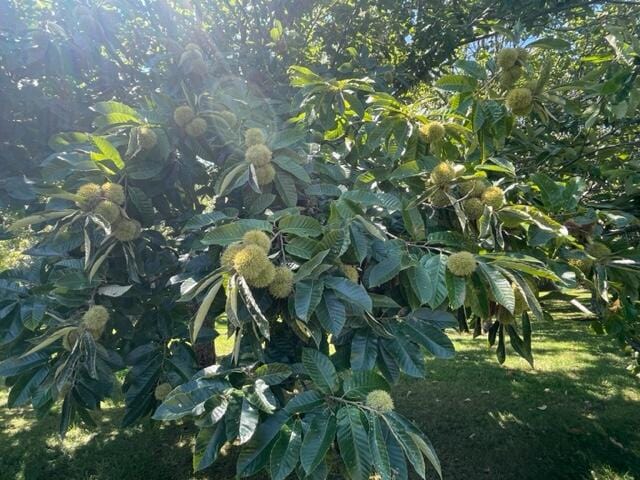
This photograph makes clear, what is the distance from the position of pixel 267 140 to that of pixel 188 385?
0.79 metres

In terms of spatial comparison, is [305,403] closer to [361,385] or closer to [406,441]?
[361,385]

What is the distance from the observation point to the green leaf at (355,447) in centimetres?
98

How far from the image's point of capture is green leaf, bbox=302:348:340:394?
44.6 inches

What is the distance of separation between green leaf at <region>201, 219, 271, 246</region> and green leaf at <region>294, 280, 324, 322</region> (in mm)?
172

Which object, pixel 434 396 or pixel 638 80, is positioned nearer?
pixel 638 80

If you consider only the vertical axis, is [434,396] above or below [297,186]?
below

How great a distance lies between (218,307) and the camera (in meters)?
1.42

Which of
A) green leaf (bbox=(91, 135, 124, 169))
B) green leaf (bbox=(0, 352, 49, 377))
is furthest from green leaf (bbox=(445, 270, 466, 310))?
green leaf (bbox=(0, 352, 49, 377))

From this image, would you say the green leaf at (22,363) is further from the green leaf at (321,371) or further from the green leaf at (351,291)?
the green leaf at (351,291)

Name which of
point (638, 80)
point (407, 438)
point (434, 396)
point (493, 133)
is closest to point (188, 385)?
point (407, 438)

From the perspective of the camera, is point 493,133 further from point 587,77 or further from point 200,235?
point 200,235

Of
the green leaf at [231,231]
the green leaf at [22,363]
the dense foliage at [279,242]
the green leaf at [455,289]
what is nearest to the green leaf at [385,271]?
the dense foliage at [279,242]

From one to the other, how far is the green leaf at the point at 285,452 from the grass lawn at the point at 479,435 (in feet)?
6.26

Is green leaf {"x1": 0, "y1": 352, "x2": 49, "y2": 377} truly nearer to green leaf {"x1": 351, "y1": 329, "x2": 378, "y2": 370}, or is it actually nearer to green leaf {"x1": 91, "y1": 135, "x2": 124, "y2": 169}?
green leaf {"x1": 91, "y1": 135, "x2": 124, "y2": 169}
